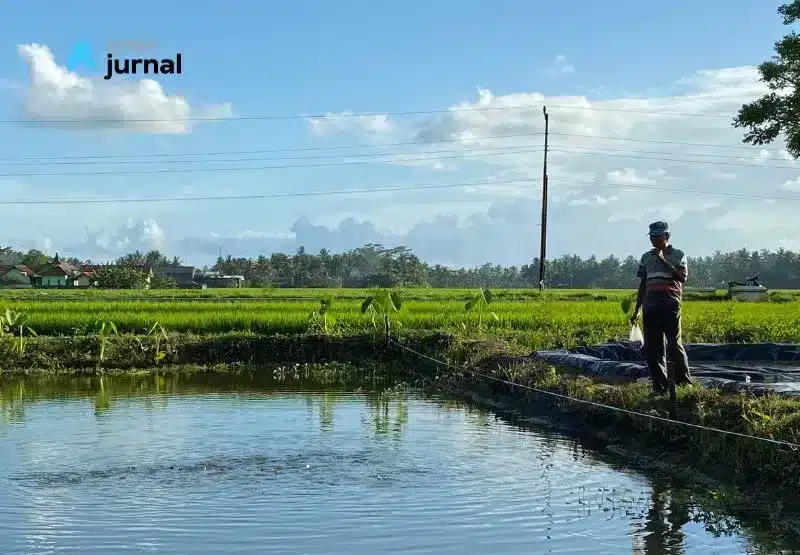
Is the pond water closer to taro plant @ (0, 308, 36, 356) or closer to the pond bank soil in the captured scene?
the pond bank soil

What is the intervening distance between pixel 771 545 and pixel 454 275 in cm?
8162

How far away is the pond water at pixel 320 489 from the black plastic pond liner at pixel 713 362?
1.35m

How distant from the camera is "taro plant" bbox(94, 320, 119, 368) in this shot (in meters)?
14.4

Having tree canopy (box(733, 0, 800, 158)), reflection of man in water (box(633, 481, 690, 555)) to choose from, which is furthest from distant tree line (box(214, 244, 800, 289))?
reflection of man in water (box(633, 481, 690, 555))

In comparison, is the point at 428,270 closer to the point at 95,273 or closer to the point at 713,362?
the point at 95,273

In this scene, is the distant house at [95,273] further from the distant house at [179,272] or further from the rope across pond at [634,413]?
the rope across pond at [634,413]

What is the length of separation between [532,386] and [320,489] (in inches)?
167

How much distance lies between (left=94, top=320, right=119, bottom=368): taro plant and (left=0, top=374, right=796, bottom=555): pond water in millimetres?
4196

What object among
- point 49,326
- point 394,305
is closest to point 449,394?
point 394,305

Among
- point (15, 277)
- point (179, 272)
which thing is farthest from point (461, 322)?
point (179, 272)

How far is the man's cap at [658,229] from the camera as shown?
7.86 meters

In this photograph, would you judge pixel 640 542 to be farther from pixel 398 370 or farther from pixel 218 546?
pixel 398 370

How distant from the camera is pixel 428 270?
263 feet

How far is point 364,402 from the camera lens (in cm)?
1105
